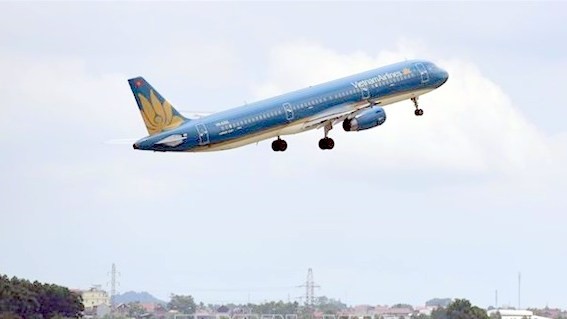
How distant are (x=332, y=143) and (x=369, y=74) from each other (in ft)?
24.1

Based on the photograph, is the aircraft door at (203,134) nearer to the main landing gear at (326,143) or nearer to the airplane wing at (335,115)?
the airplane wing at (335,115)

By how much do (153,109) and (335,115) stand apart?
17893 mm

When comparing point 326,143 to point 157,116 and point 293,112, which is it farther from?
point 157,116

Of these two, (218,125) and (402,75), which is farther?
(402,75)

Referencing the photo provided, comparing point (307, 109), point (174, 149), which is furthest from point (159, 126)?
point (307, 109)

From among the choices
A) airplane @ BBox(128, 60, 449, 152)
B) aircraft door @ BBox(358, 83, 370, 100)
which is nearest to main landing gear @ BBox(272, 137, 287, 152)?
airplane @ BBox(128, 60, 449, 152)

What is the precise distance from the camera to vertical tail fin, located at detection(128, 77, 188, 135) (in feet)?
543

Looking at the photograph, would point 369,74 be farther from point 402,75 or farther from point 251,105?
point 251,105

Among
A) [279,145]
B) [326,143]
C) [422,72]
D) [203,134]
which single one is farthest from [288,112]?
[422,72]

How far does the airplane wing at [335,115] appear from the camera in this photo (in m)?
173

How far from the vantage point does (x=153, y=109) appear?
16588cm

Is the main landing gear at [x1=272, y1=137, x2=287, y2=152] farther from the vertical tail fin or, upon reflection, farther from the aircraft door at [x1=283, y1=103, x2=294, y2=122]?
the vertical tail fin

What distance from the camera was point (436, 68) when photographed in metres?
187

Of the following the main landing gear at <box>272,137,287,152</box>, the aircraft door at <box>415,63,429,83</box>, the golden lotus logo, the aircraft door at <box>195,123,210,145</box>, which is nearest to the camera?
the aircraft door at <box>195,123,210,145</box>
